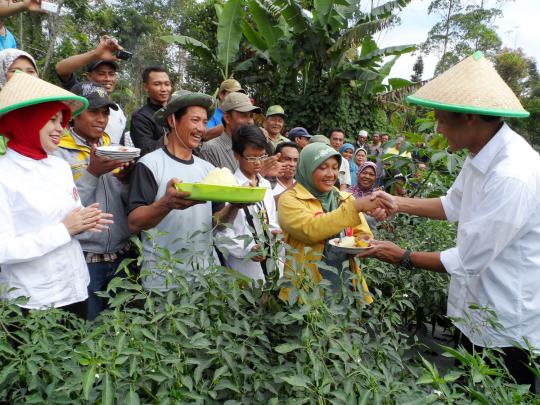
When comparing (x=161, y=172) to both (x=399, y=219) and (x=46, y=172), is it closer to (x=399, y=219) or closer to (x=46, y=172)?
(x=46, y=172)

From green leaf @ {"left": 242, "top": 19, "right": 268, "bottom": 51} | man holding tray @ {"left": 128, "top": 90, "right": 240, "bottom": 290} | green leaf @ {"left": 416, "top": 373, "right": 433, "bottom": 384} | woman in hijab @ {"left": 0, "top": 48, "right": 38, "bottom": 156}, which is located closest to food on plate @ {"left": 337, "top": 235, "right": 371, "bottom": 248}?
man holding tray @ {"left": 128, "top": 90, "right": 240, "bottom": 290}

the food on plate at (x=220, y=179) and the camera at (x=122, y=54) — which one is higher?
the camera at (x=122, y=54)

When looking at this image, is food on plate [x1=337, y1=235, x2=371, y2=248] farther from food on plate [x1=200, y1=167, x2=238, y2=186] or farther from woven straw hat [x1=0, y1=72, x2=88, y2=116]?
woven straw hat [x1=0, y1=72, x2=88, y2=116]

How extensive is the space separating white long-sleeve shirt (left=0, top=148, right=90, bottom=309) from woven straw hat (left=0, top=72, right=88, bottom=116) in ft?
0.70

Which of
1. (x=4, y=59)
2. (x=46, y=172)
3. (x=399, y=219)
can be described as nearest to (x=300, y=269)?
(x=46, y=172)

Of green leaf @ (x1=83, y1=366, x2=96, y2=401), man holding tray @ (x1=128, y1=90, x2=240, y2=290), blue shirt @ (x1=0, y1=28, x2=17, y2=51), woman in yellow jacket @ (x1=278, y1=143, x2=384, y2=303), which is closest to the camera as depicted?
green leaf @ (x1=83, y1=366, x2=96, y2=401)

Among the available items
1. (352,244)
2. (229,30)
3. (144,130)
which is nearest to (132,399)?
(352,244)

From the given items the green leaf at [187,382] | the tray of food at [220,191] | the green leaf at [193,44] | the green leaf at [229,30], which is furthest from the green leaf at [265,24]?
the green leaf at [187,382]

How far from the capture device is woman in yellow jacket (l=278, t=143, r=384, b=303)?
92.3 inches

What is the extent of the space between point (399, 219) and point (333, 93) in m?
8.32

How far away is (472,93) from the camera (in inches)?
75.9

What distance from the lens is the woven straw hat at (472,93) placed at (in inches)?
74.9

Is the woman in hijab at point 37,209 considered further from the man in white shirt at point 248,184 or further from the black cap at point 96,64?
the black cap at point 96,64

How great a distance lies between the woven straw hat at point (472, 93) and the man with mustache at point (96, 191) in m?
1.69
